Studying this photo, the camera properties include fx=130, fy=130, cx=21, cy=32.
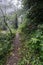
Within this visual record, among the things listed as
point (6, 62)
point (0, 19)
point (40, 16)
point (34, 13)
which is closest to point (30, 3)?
point (34, 13)

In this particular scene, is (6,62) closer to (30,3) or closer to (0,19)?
(0,19)

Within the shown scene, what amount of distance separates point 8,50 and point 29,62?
11.0 ft

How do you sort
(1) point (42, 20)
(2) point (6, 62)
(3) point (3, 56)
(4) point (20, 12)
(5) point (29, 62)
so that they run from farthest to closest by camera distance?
(4) point (20, 12), (1) point (42, 20), (3) point (3, 56), (2) point (6, 62), (5) point (29, 62)

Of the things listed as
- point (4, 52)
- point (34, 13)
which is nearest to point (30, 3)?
point (34, 13)

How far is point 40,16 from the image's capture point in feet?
36.8

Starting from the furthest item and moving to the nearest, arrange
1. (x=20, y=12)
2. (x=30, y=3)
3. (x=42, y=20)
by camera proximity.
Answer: (x=20, y=12), (x=30, y=3), (x=42, y=20)

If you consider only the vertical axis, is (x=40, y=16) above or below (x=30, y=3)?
below

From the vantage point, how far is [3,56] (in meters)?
9.41

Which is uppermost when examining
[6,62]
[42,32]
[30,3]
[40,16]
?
[30,3]

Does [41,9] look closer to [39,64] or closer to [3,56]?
[3,56]

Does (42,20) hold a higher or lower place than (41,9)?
lower

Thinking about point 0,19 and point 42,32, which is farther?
point 0,19

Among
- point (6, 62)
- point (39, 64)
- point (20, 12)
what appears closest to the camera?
point (39, 64)

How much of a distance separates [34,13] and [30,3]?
1074 millimetres
